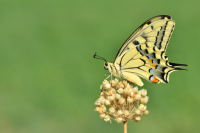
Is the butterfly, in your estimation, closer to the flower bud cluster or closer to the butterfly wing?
the butterfly wing

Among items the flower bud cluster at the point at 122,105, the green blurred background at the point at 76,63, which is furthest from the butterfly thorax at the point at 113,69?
the green blurred background at the point at 76,63

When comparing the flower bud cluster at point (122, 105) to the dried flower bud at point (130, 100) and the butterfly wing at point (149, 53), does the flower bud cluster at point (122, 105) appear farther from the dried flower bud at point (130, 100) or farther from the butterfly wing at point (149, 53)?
the butterfly wing at point (149, 53)

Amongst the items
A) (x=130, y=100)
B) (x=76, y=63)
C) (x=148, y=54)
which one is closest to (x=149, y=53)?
(x=148, y=54)

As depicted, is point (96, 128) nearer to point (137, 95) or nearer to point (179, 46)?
point (137, 95)

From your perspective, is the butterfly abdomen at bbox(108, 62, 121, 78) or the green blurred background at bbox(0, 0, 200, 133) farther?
the green blurred background at bbox(0, 0, 200, 133)

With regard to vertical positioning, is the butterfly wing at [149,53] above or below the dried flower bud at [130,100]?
above

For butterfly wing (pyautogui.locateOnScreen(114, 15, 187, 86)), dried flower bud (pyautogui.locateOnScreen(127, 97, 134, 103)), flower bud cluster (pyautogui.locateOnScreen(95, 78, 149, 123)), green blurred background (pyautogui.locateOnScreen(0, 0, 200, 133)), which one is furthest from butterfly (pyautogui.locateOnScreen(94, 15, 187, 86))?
green blurred background (pyautogui.locateOnScreen(0, 0, 200, 133))

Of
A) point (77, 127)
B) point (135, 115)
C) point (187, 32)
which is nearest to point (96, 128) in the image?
point (77, 127)

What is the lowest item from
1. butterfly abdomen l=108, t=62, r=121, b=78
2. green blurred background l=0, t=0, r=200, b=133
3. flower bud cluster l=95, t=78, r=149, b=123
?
flower bud cluster l=95, t=78, r=149, b=123
